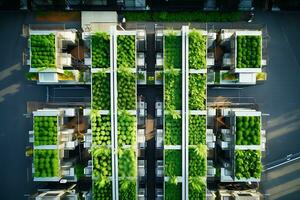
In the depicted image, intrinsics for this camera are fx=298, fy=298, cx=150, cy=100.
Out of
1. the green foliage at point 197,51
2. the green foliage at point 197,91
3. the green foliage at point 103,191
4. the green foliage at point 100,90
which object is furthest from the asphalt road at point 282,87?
the green foliage at point 103,191

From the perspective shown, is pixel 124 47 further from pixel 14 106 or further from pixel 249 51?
pixel 14 106

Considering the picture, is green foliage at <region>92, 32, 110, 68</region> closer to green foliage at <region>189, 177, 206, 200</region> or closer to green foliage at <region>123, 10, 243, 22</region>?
green foliage at <region>123, 10, 243, 22</region>

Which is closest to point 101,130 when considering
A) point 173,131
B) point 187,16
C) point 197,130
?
point 173,131

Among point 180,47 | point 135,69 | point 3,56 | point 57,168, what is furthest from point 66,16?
point 57,168

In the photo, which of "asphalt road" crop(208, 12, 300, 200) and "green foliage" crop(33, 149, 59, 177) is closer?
"green foliage" crop(33, 149, 59, 177)

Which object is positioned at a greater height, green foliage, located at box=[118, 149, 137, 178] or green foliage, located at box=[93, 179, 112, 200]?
green foliage, located at box=[118, 149, 137, 178]

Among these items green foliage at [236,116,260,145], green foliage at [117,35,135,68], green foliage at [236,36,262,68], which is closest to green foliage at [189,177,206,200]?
green foliage at [236,116,260,145]
